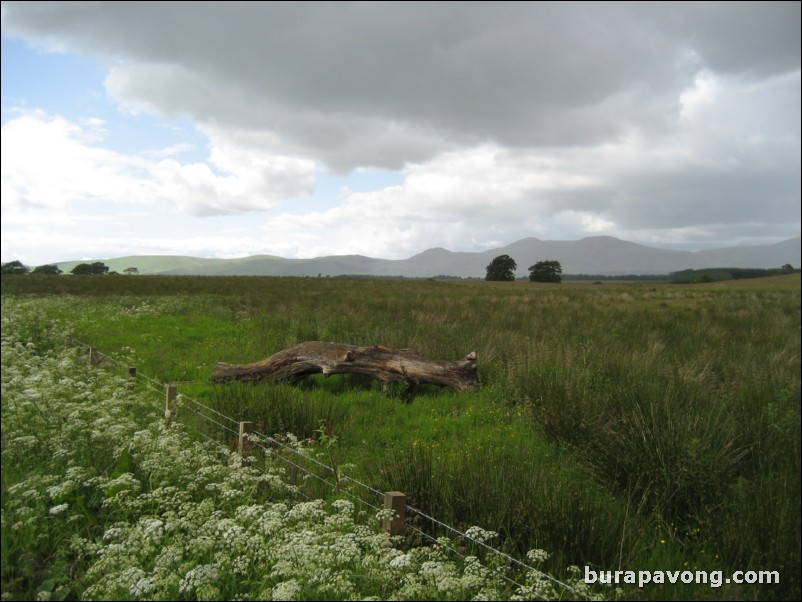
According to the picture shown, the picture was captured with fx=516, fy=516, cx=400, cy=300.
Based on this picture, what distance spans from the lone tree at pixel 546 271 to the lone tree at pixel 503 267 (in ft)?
13.3

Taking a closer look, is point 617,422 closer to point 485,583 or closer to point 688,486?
point 688,486

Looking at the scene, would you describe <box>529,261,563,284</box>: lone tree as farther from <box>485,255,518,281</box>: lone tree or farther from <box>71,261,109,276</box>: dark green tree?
<box>71,261,109,276</box>: dark green tree

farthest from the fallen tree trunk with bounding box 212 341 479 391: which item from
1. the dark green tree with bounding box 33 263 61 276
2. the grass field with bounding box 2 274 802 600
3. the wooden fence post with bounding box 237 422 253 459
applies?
the dark green tree with bounding box 33 263 61 276

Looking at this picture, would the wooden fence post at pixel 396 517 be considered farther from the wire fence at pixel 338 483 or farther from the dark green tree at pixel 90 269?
the dark green tree at pixel 90 269

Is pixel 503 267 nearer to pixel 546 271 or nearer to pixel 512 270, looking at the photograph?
pixel 512 270

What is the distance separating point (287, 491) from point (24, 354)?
8.97 metres

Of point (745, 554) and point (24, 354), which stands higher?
point (24, 354)

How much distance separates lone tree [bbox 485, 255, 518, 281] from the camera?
7606cm

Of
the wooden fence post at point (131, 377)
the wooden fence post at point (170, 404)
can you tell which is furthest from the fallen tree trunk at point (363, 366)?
the wooden fence post at point (170, 404)

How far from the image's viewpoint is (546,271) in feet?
257

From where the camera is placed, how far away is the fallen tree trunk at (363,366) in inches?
391

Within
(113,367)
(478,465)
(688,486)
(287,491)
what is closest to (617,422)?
(688,486)

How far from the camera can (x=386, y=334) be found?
549 inches

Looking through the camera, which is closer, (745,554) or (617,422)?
(745,554)
